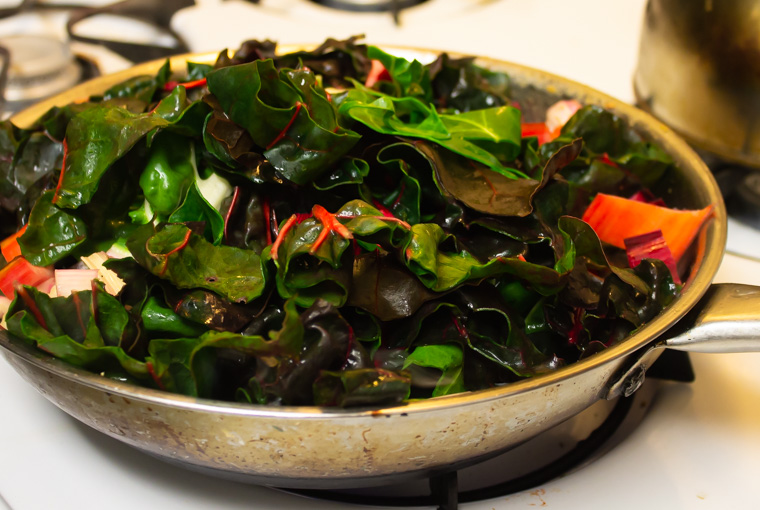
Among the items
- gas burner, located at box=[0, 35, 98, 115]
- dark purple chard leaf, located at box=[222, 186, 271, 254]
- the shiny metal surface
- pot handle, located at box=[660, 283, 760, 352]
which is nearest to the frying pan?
pot handle, located at box=[660, 283, 760, 352]

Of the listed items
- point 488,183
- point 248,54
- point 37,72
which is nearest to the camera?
point 488,183

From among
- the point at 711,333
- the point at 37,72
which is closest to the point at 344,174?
the point at 711,333

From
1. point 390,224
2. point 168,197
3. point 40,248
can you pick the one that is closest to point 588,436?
point 390,224

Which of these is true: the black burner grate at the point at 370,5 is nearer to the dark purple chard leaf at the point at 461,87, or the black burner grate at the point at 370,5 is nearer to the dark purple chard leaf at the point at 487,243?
the dark purple chard leaf at the point at 461,87

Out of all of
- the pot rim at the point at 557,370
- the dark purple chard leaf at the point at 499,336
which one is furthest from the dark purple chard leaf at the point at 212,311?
the dark purple chard leaf at the point at 499,336

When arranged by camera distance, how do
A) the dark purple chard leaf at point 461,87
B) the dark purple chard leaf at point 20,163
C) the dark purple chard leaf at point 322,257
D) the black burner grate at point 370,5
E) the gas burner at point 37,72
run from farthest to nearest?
the black burner grate at point 370,5 → the gas burner at point 37,72 → the dark purple chard leaf at point 461,87 → the dark purple chard leaf at point 20,163 → the dark purple chard leaf at point 322,257

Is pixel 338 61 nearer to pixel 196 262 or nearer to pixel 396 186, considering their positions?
pixel 396 186

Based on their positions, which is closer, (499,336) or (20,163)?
(499,336)
